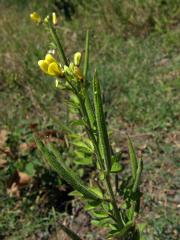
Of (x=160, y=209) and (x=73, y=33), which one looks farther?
(x=73, y=33)

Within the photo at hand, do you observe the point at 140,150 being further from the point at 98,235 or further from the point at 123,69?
the point at 123,69

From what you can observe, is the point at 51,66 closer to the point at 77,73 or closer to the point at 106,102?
the point at 77,73

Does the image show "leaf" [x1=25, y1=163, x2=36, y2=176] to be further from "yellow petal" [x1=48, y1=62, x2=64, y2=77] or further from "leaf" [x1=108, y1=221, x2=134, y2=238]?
"yellow petal" [x1=48, y1=62, x2=64, y2=77]

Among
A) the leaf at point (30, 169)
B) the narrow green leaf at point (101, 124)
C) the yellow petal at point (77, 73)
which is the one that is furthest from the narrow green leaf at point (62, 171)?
the leaf at point (30, 169)

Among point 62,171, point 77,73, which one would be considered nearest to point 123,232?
point 62,171

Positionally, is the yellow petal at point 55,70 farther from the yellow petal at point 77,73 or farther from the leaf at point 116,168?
the leaf at point 116,168

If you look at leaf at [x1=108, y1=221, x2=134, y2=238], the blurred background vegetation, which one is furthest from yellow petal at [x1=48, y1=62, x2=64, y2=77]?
leaf at [x1=108, y1=221, x2=134, y2=238]

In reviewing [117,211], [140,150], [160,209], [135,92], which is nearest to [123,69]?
[135,92]
